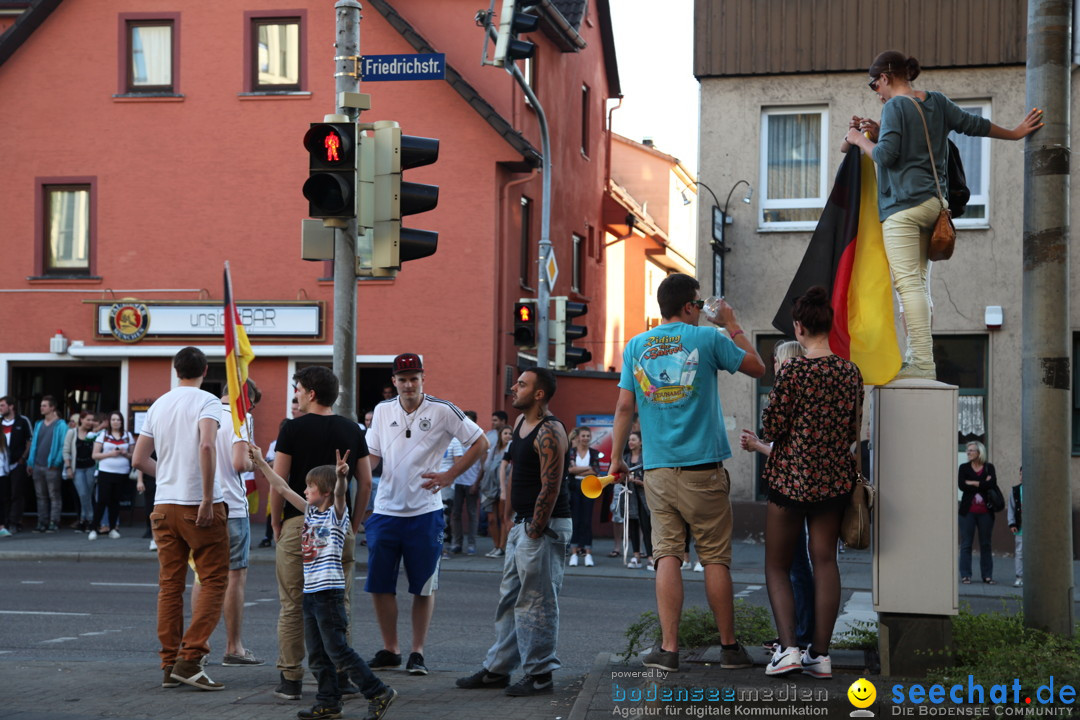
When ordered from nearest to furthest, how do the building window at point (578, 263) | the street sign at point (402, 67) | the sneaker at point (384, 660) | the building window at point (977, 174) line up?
the sneaker at point (384, 660)
the street sign at point (402, 67)
the building window at point (977, 174)
the building window at point (578, 263)

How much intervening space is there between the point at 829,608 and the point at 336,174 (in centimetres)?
396

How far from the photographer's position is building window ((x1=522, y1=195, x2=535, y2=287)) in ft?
85.0

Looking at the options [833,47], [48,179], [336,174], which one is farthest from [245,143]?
[336,174]

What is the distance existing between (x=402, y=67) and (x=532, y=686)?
16.0ft

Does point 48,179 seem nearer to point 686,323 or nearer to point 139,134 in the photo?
point 139,134

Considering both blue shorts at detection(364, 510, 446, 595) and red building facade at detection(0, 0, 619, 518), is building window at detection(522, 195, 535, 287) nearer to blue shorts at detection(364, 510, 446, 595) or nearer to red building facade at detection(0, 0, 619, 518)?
red building facade at detection(0, 0, 619, 518)

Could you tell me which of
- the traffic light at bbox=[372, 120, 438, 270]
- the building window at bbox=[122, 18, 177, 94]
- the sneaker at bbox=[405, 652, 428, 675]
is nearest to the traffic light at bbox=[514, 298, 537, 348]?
the building window at bbox=[122, 18, 177, 94]

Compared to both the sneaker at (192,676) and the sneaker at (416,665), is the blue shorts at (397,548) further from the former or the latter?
the sneaker at (192,676)

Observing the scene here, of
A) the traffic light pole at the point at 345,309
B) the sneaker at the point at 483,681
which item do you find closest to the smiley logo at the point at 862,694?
the sneaker at the point at 483,681

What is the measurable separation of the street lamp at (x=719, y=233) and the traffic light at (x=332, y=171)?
11942 millimetres

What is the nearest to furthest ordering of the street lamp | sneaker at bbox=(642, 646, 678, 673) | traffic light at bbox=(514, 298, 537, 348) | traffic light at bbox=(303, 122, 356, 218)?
sneaker at bbox=(642, 646, 678, 673), traffic light at bbox=(303, 122, 356, 218), traffic light at bbox=(514, 298, 537, 348), the street lamp

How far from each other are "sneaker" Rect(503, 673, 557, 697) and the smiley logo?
2.16 meters

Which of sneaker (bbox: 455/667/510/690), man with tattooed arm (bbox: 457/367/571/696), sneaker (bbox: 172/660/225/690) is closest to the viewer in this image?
man with tattooed arm (bbox: 457/367/571/696)

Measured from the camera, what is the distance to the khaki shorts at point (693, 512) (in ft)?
22.4
